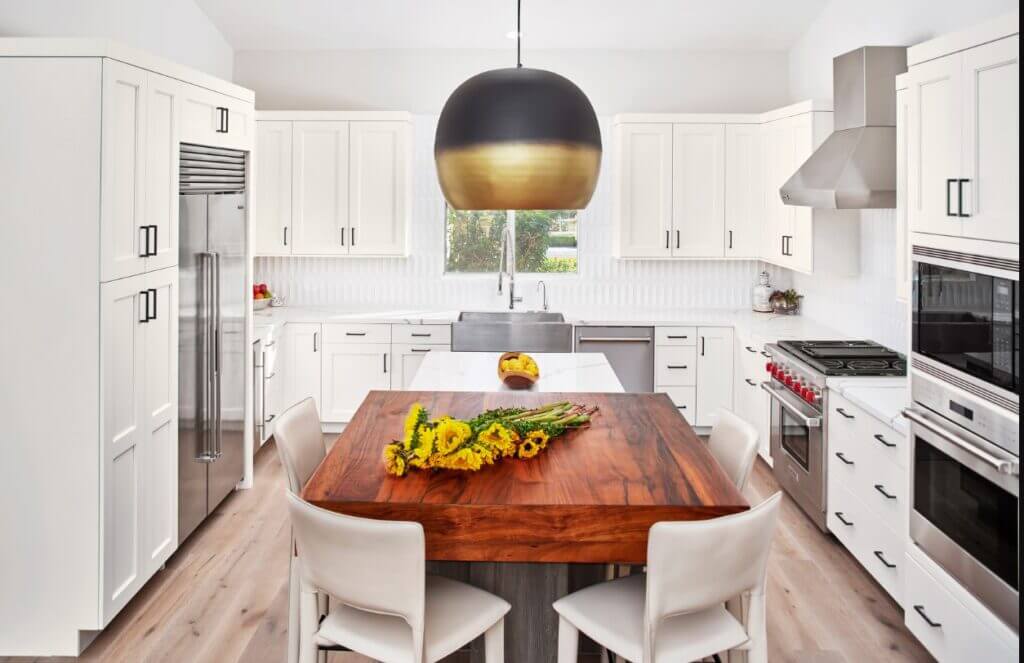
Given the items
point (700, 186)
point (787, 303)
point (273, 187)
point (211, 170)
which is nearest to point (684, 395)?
point (787, 303)

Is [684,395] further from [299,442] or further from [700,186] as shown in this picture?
[299,442]

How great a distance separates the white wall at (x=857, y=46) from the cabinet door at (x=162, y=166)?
327 cm

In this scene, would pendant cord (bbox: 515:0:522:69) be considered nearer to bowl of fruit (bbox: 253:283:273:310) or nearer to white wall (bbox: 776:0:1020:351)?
white wall (bbox: 776:0:1020:351)

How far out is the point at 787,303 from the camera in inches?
253

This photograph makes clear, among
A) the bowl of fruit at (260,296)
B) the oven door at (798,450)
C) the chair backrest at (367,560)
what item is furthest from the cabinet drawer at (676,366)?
the chair backrest at (367,560)

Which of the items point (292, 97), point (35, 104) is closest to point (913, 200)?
A: point (35, 104)

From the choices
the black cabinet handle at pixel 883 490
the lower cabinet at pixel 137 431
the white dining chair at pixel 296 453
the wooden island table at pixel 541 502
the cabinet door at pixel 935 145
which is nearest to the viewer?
the wooden island table at pixel 541 502

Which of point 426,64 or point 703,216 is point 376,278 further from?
point 703,216

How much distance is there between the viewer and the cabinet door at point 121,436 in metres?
3.18

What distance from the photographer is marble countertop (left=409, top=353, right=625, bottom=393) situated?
3941mm

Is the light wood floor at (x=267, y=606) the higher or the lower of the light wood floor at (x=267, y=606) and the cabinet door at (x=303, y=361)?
the lower

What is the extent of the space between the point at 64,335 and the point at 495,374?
1847 millimetres

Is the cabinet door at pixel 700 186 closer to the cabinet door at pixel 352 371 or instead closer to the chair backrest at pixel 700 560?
the cabinet door at pixel 352 371

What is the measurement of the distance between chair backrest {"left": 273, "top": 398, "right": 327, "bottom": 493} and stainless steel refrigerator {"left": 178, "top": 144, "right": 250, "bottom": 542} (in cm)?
99
